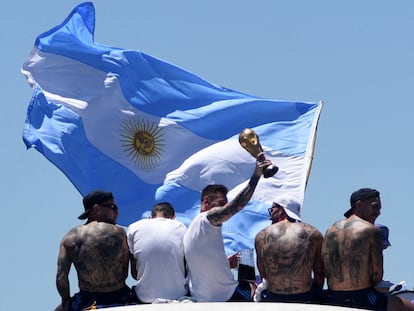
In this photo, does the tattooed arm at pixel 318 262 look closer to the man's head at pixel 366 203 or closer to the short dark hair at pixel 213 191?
the man's head at pixel 366 203

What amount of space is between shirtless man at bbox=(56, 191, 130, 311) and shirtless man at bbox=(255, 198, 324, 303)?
1.41m

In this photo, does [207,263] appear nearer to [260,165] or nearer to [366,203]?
[260,165]

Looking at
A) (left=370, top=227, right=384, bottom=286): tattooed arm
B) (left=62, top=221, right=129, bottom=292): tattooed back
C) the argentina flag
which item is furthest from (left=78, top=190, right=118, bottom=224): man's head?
the argentina flag

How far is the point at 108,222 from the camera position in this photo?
21281 mm

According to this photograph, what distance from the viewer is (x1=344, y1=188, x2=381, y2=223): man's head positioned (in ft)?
68.2

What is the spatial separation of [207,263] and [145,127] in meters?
6.90

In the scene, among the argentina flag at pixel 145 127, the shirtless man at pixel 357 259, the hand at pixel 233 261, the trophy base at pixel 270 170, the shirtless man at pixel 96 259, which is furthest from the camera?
the argentina flag at pixel 145 127

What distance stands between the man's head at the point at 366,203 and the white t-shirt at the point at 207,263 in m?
1.37

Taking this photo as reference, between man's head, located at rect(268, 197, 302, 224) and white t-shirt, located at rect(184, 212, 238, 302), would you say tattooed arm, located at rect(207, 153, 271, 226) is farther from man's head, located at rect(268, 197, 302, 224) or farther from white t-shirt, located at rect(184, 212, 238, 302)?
man's head, located at rect(268, 197, 302, 224)

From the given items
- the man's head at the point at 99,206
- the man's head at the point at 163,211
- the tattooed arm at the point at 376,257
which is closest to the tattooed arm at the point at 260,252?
the man's head at the point at 163,211

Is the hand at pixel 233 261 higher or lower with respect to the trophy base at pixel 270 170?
lower

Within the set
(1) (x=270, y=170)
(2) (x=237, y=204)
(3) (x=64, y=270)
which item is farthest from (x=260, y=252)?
(3) (x=64, y=270)

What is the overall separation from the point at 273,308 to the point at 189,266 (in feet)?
5.72

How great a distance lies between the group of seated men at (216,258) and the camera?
811 inches
